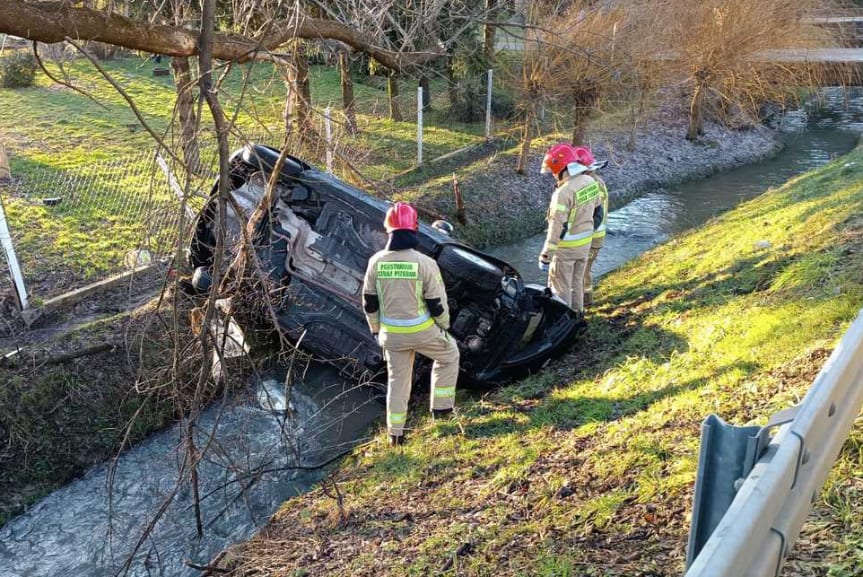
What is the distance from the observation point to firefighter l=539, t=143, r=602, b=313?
20.8 feet

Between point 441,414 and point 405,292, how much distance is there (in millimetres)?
1183

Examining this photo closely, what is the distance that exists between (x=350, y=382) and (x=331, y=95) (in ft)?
43.3

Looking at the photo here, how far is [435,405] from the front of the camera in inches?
210

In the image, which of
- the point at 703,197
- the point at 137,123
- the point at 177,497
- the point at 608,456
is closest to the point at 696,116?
the point at 703,197

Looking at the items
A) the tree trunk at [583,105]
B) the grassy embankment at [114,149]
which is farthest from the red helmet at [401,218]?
the tree trunk at [583,105]

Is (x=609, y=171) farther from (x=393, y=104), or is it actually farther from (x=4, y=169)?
(x=4, y=169)

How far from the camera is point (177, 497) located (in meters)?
5.12

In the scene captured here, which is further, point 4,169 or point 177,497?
point 4,169

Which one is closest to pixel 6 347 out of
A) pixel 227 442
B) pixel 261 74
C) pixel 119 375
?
pixel 119 375

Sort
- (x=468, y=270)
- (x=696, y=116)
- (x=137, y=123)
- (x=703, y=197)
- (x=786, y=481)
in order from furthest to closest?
(x=696, y=116), (x=703, y=197), (x=137, y=123), (x=468, y=270), (x=786, y=481)

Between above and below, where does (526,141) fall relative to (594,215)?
above

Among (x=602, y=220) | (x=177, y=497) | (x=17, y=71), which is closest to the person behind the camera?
(x=177, y=497)

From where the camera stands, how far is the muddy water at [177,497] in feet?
14.8

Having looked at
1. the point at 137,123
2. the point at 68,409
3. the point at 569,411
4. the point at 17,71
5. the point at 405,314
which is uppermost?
the point at 17,71
